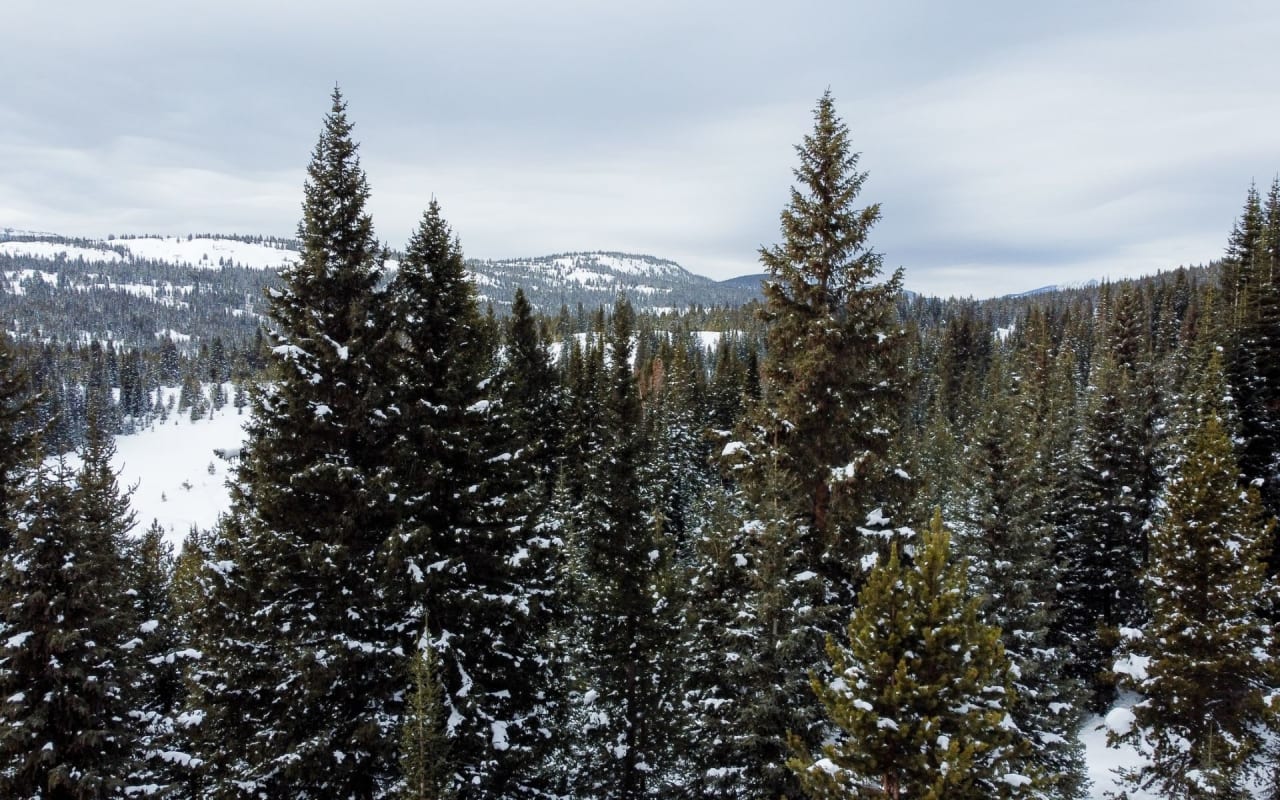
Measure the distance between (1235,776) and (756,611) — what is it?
13.1 metres

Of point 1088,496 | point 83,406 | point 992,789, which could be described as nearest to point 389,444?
point 992,789

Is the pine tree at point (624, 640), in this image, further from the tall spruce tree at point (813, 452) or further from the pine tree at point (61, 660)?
the pine tree at point (61, 660)

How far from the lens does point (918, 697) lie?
917 cm

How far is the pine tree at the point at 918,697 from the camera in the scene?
8.95m

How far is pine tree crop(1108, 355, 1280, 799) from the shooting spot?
1603 centimetres

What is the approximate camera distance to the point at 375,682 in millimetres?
12680

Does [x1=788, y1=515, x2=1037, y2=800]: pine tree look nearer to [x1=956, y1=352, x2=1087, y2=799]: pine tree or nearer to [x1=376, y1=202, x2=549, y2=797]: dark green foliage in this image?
[x1=376, y1=202, x2=549, y2=797]: dark green foliage

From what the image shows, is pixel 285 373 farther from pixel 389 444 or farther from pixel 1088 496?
pixel 1088 496

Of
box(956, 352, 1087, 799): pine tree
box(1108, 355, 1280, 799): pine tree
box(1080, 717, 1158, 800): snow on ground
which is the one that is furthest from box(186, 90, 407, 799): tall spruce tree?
box(1080, 717, 1158, 800): snow on ground

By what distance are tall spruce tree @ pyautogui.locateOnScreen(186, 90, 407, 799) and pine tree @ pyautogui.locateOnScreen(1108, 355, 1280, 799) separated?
60.1 ft

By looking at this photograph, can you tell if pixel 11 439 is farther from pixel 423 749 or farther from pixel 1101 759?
pixel 1101 759

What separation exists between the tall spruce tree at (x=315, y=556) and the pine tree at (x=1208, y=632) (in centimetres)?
1832

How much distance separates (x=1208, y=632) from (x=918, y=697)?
12181 millimetres

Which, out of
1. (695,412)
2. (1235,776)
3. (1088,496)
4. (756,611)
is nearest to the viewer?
(756,611)
